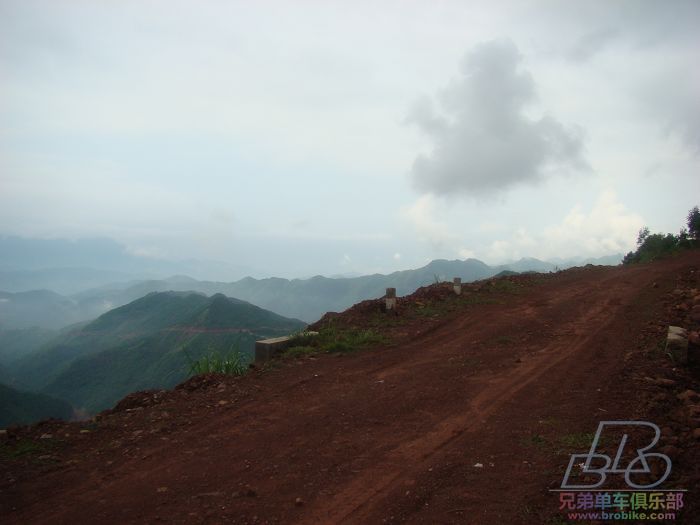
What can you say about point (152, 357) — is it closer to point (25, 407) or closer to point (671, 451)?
point (25, 407)

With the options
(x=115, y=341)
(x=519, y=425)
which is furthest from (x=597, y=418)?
(x=115, y=341)

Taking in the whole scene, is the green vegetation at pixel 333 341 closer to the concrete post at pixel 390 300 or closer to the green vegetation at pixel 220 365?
the green vegetation at pixel 220 365

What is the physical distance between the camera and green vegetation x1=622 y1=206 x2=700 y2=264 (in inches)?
978

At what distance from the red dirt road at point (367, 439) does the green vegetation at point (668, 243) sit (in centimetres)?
1932

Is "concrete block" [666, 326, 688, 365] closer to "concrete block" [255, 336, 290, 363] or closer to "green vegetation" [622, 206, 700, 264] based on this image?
"concrete block" [255, 336, 290, 363]

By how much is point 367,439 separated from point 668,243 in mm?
28535

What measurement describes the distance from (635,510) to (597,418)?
1.94 meters

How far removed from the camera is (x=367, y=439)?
5.53m

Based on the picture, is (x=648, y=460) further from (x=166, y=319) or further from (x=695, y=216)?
(x=166, y=319)

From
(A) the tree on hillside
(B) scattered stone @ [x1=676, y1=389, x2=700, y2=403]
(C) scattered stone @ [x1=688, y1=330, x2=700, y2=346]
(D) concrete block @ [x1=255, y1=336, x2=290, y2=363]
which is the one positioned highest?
(A) the tree on hillside

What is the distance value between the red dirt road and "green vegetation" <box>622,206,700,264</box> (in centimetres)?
1932

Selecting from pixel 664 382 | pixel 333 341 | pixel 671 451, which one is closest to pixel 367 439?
pixel 671 451

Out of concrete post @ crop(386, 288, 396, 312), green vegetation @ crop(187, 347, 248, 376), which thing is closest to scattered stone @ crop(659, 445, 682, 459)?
green vegetation @ crop(187, 347, 248, 376)

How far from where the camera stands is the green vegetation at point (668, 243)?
24.8 meters
